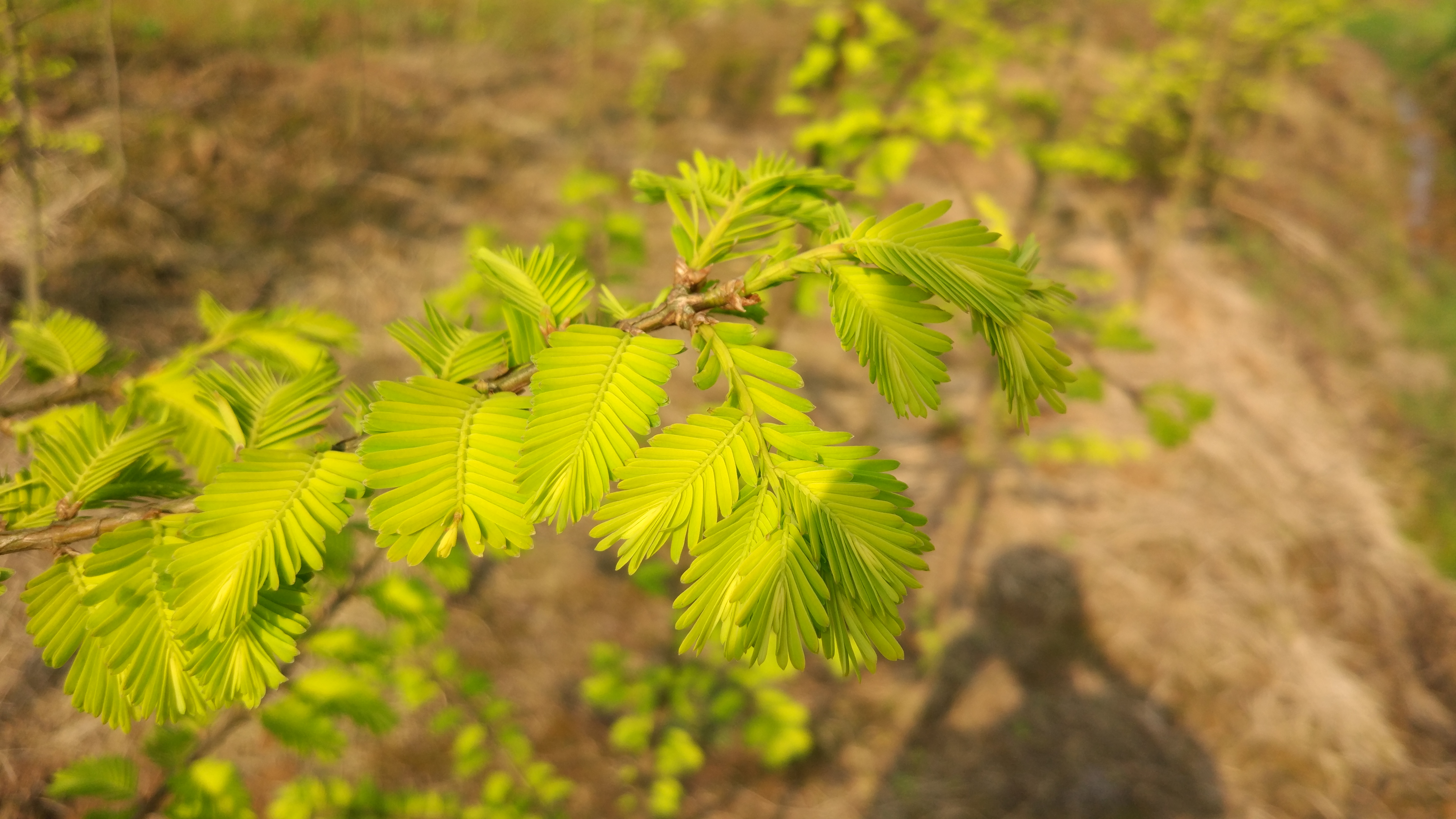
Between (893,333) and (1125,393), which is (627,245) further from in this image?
(893,333)

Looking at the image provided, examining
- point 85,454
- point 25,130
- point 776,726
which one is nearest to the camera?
point 85,454

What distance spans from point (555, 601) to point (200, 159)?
4.09 m

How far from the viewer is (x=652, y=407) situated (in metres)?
0.54

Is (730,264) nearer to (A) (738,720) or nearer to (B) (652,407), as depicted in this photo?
(A) (738,720)

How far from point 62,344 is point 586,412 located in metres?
0.91

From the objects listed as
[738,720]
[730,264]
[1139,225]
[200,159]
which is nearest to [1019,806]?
[738,720]

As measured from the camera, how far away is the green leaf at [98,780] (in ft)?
3.59

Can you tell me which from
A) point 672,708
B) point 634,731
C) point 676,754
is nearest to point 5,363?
point 634,731

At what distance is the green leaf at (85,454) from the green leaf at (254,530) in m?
0.23

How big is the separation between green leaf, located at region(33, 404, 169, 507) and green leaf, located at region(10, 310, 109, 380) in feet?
1.02

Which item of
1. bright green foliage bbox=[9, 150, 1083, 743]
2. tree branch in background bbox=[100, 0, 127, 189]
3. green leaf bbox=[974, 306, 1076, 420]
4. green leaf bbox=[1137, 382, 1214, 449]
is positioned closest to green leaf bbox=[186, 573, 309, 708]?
bright green foliage bbox=[9, 150, 1083, 743]

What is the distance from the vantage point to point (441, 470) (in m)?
0.53

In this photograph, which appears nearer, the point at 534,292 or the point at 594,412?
the point at 594,412

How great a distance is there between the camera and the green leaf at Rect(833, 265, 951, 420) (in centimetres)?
53
